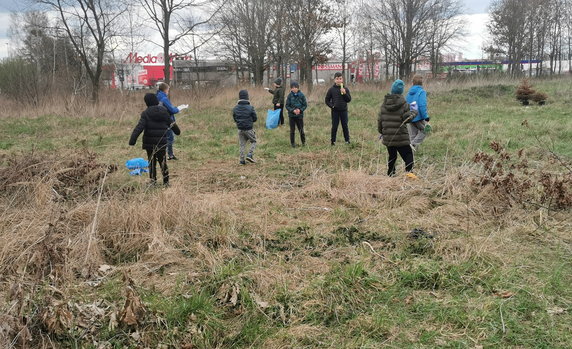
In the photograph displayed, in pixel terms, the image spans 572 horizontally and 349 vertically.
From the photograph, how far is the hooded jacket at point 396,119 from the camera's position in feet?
21.2

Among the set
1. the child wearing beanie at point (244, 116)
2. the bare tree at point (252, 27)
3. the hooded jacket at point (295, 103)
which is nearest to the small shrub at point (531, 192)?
the child wearing beanie at point (244, 116)

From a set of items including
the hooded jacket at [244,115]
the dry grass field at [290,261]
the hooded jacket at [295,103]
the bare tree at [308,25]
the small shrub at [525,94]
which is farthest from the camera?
the bare tree at [308,25]

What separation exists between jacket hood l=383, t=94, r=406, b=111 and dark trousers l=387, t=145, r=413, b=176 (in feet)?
2.05

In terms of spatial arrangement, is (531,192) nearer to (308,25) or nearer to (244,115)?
(244,115)

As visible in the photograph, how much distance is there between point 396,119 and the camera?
6512mm

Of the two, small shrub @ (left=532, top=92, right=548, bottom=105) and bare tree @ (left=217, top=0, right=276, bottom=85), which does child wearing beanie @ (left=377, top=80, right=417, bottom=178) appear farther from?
bare tree @ (left=217, top=0, right=276, bottom=85)

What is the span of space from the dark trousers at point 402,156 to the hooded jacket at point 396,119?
0.49ft

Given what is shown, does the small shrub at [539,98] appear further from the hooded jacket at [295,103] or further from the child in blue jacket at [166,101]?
the child in blue jacket at [166,101]

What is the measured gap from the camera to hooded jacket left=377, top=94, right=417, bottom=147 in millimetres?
6477

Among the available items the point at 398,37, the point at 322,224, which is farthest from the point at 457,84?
the point at 322,224

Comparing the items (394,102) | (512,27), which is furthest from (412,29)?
(394,102)

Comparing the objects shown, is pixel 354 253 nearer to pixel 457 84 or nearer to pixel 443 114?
pixel 443 114

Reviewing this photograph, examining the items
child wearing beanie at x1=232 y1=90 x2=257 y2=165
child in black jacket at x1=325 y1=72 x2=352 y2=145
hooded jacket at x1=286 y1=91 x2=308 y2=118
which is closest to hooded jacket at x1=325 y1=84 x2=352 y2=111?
child in black jacket at x1=325 y1=72 x2=352 y2=145

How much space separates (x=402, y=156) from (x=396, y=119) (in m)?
0.62
